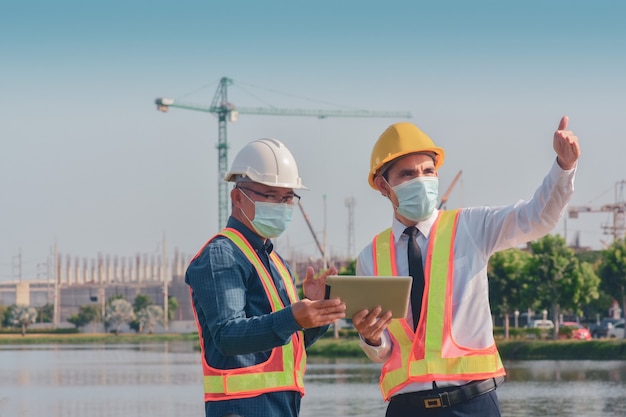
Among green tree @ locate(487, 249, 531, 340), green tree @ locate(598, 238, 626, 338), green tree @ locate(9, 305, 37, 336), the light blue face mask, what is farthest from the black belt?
green tree @ locate(9, 305, 37, 336)

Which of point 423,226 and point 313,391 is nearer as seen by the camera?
point 423,226

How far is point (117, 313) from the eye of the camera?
432 feet

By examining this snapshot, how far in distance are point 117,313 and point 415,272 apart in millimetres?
127455

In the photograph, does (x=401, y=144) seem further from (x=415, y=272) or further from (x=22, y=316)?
(x=22, y=316)

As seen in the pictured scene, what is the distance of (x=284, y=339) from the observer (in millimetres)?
5227

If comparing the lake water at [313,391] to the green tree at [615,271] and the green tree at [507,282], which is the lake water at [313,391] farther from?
the green tree at [507,282]

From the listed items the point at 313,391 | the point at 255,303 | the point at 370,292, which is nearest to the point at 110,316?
the point at 313,391

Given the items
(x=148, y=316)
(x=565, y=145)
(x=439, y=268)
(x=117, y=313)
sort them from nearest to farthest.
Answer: (x=565, y=145)
(x=439, y=268)
(x=117, y=313)
(x=148, y=316)

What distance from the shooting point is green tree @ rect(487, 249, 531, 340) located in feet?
193

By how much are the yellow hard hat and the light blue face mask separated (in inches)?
29.6

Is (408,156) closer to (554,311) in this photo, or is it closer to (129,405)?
(129,405)

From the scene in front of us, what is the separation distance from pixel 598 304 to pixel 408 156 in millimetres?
70433

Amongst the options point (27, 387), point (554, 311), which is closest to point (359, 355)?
point (554, 311)

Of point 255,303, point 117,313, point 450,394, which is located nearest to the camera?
point 255,303
